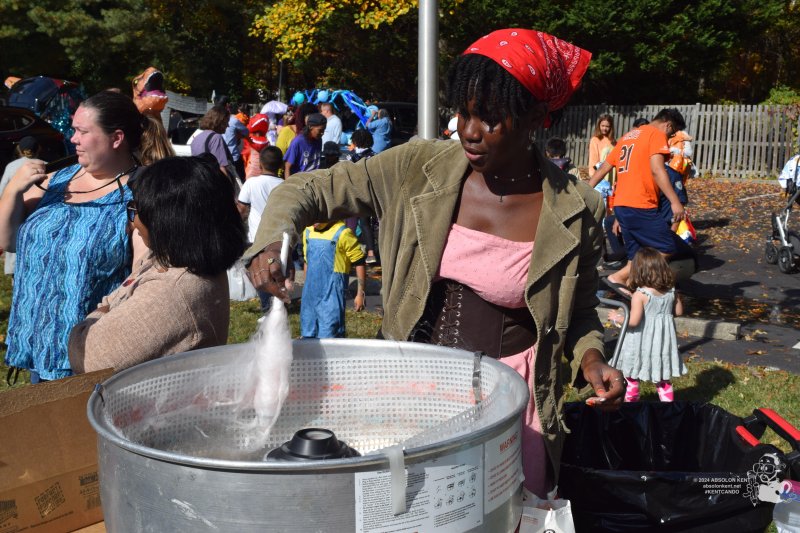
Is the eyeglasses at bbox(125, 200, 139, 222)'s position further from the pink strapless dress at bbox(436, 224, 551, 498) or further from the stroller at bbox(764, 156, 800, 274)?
the stroller at bbox(764, 156, 800, 274)

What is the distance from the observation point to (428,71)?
14.1ft

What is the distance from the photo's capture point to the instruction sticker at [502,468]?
1376 millimetres

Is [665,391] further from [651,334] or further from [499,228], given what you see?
[499,228]

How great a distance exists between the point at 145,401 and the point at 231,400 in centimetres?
18

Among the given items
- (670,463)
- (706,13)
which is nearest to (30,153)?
(670,463)

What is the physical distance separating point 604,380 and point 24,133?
1446 cm

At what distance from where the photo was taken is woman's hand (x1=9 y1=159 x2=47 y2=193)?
3271 mm

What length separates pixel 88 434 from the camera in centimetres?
204

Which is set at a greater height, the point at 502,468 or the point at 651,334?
the point at 502,468

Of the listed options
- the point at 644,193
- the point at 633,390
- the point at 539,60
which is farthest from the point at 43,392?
the point at 644,193

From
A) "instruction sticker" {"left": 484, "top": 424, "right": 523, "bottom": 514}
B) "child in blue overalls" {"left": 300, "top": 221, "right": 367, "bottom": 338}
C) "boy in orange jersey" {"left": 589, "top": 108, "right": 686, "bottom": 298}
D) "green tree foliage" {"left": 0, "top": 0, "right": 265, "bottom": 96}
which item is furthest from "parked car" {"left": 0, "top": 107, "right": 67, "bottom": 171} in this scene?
"green tree foliage" {"left": 0, "top": 0, "right": 265, "bottom": 96}

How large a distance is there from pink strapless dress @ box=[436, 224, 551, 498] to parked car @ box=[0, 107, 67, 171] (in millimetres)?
13403

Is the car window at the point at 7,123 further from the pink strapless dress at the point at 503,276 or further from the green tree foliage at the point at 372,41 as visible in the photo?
the pink strapless dress at the point at 503,276

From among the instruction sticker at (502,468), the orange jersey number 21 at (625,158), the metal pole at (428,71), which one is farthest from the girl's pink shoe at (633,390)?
the instruction sticker at (502,468)
